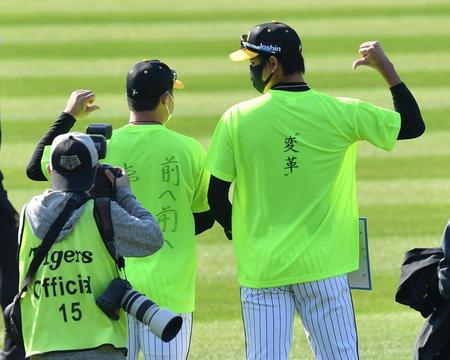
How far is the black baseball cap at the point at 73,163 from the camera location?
16.1 feet

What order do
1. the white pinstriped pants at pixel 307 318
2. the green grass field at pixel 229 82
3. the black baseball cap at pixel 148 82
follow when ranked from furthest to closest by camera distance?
the green grass field at pixel 229 82, the black baseball cap at pixel 148 82, the white pinstriped pants at pixel 307 318

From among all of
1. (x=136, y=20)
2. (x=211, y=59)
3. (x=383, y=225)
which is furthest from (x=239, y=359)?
(x=136, y=20)

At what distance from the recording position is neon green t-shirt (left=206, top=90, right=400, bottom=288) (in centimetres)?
550

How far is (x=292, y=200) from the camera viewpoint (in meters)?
5.51

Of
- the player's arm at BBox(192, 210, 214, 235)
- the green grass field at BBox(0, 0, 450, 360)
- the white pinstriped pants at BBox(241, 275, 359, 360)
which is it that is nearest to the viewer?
the white pinstriped pants at BBox(241, 275, 359, 360)

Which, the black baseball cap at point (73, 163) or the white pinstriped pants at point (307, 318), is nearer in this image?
Answer: the black baseball cap at point (73, 163)

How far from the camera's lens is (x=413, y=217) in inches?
437

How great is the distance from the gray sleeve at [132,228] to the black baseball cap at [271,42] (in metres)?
1.01

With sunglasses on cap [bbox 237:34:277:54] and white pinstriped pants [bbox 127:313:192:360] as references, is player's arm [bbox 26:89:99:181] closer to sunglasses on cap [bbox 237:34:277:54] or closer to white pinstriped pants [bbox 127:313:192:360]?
sunglasses on cap [bbox 237:34:277:54]

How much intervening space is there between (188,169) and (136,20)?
40.9ft

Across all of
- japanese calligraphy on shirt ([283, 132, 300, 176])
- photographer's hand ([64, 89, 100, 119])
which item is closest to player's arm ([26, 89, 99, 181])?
photographer's hand ([64, 89, 100, 119])

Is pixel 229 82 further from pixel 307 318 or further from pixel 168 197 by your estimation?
pixel 307 318

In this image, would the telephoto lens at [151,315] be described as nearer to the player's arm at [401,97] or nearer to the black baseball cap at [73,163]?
the black baseball cap at [73,163]

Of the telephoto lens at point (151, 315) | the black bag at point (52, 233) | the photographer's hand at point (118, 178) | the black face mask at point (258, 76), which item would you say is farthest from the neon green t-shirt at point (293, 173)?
the black bag at point (52, 233)
